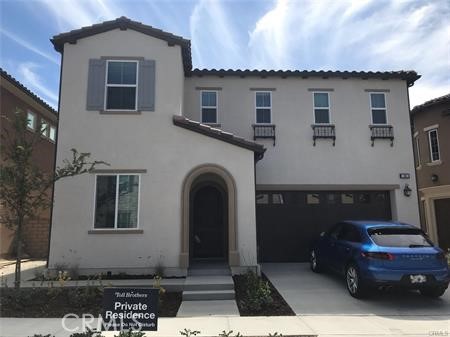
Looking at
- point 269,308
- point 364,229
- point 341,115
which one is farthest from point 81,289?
point 341,115

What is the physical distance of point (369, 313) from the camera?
745cm

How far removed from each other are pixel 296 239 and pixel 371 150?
4.41m

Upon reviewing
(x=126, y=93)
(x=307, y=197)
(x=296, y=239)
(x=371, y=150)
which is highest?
(x=126, y=93)

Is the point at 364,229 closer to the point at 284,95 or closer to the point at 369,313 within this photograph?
the point at 369,313

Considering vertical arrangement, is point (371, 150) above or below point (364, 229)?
above

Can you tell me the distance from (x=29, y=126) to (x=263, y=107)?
1059 cm

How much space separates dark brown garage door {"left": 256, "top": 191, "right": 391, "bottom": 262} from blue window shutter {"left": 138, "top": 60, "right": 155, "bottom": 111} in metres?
5.30

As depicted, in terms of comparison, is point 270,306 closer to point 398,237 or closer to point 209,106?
point 398,237

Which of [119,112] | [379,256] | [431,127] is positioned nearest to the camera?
[379,256]

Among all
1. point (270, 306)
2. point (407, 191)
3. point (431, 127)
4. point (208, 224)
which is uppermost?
point (431, 127)

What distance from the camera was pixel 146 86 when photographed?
11.4 metres

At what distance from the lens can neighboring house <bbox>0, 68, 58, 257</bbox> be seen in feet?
48.5
